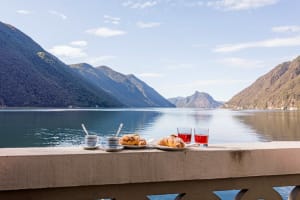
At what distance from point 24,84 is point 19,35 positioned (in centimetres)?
6741

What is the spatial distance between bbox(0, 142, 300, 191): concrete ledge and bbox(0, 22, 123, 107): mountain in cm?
14194

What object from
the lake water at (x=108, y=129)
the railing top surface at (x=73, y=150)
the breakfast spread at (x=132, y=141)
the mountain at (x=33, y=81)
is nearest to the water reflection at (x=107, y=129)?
the lake water at (x=108, y=129)

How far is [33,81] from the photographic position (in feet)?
469

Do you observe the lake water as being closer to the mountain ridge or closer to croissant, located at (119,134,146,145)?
croissant, located at (119,134,146,145)

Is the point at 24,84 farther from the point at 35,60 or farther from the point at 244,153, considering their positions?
the point at 244,153

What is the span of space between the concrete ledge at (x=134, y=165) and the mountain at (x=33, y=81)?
142 meters

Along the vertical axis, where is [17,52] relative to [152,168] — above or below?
above

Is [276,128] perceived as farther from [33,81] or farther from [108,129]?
[33,81]

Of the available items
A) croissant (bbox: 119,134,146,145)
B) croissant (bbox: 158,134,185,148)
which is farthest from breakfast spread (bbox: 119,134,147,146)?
croissant (bbox: 158,134,185,148)

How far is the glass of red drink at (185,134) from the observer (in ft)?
8.86

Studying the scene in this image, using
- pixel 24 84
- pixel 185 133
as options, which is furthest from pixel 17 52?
pixel 185 133

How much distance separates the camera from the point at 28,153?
2.00 meters

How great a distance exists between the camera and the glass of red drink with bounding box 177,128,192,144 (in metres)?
2.70

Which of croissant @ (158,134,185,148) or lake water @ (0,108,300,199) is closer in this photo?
croissant @ (158,134,185,148)
